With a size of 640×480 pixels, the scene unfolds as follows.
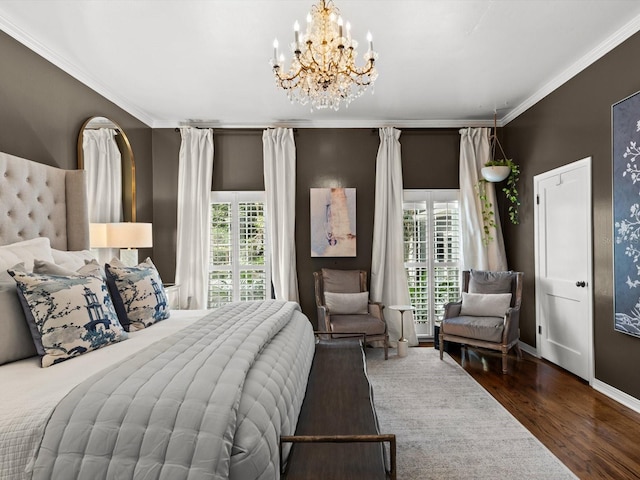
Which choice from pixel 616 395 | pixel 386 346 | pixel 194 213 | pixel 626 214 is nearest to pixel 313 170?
pixel 194 213

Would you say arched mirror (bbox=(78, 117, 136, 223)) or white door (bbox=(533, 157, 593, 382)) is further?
arched mirror (bbox=(78, 117, 136, 223))

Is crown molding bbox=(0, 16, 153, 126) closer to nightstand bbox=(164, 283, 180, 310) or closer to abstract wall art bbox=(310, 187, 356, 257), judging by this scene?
nightstand bbox=(164, 283, 180, 310)

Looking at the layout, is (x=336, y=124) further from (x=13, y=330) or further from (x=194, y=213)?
(x=13, y=330)

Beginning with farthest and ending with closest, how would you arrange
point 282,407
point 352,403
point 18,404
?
point 352,403 → point 282,407 → point 18,404

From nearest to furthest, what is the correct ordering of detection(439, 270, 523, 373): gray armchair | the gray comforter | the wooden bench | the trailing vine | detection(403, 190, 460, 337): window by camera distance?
1. the gray comforter
2. the wooden bench
3. detection(439, 270, 523, 373): gray armchair
4. the trailing vine
5. detection(403, 190, 460, 337): window

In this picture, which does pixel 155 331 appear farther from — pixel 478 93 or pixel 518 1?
pixel 478 93

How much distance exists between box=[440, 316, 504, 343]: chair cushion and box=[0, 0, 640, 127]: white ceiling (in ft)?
7.72

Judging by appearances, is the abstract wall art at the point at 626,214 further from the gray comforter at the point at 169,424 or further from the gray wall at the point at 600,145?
the gray comforter at the point at 169,424

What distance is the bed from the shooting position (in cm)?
117

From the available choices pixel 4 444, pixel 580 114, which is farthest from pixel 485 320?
pixel 4 444

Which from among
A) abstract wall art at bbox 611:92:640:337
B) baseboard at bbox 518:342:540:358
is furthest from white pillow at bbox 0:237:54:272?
baseboard at bbox 518:342:540:358

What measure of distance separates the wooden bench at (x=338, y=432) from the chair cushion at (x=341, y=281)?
2.24 m

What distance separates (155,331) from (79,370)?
0.73 m

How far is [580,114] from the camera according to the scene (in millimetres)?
3553
